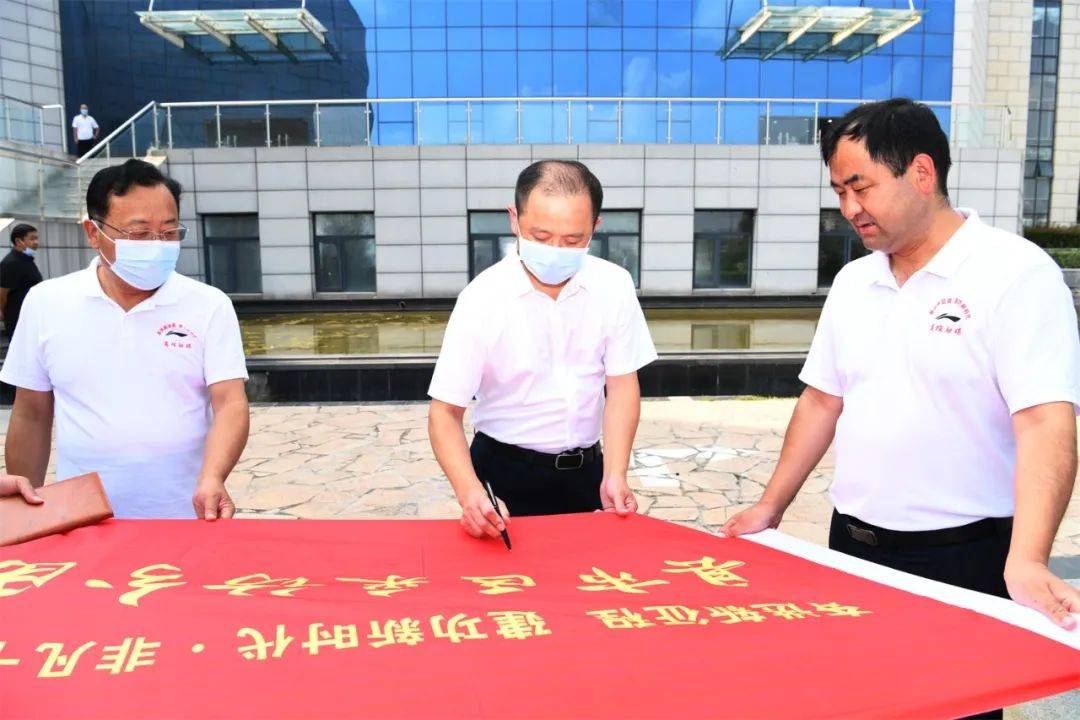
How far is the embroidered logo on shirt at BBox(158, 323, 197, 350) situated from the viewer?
92.5 inches

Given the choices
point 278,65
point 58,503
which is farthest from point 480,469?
point 278,65

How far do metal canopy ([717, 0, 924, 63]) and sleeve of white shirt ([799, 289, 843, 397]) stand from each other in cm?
2012

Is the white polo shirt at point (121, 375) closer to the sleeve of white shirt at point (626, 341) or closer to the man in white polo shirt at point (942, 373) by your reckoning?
the sleeve of white shirt at point (626, 341)

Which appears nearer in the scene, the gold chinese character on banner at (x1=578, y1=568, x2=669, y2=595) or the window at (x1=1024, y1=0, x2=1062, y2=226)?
the gold chinese character on banner at (x1=578, y1=568, x2=669, y2=595)

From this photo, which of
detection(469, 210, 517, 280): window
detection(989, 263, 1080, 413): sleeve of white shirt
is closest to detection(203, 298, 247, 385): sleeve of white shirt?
detection(989, 263, 1080, 413): sleeve of white shirt

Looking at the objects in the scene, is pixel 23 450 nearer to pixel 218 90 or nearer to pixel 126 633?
pixel 126 633

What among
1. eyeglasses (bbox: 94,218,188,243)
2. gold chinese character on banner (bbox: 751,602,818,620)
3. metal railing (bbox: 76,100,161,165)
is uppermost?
metal railing (bbox: 76,100,161,165)

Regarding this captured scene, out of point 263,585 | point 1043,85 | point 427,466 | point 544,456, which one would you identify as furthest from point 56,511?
point 1043,85

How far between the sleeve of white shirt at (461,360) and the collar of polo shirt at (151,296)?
0.84 meters

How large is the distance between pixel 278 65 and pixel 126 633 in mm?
24275

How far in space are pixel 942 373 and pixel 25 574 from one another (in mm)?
2077

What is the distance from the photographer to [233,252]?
18.6 meters

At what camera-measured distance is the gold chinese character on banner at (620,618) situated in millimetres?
1519

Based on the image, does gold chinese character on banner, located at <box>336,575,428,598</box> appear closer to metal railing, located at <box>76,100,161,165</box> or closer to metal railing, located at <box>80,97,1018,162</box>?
metal railing, located at <box>80,97,1018,162</box>
